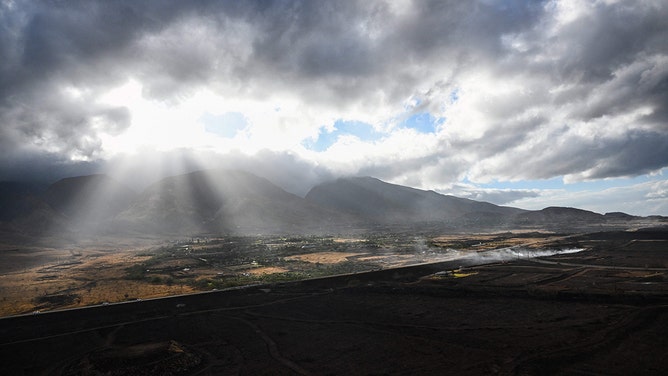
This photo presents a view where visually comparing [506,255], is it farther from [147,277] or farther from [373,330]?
[147,277]

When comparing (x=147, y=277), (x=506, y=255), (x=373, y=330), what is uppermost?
(x=506, y=255)

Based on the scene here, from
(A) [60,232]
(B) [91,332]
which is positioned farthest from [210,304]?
(A) [60,232]

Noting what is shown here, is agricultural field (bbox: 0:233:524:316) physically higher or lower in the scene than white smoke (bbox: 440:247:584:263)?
lower

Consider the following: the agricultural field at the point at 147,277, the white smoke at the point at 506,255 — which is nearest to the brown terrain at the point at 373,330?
the agricultural field at the point at 147,277

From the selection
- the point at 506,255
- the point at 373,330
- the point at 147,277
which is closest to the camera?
the point at 373,330

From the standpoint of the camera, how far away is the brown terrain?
21219 millimetres

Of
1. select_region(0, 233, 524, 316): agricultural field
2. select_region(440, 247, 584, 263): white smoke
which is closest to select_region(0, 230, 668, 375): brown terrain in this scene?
select_region(0, 233, 524, 316): agricultural field

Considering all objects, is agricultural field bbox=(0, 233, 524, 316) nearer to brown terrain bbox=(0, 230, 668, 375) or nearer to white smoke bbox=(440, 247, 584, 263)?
brown terrain bbox=(0, 230, 668, 375)

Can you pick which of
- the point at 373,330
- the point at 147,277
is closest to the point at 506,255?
the point at 373,330

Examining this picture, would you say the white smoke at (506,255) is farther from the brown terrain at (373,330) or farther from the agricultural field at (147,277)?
the brown terrain at (373,330)

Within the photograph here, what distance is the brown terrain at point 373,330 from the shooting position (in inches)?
835

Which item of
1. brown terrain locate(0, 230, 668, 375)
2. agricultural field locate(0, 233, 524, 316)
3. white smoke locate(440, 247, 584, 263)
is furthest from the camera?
white smoke locate(440, 247, 584, 263)

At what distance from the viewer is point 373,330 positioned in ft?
90.1

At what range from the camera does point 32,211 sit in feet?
622
